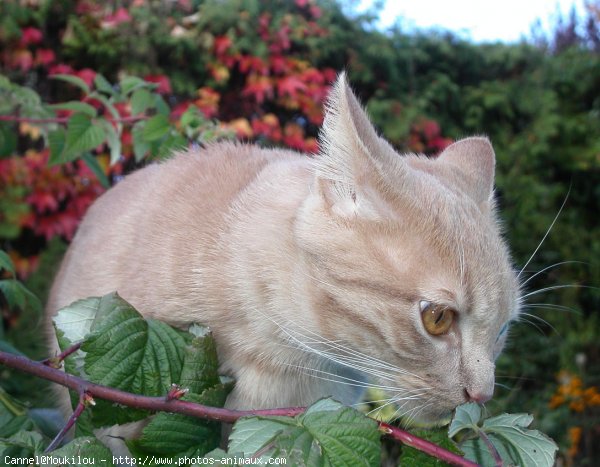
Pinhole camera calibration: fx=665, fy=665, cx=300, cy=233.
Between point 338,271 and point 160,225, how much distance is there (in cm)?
60

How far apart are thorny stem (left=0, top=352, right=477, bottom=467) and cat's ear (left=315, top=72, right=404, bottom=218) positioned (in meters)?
0.58

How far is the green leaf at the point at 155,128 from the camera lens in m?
2.14

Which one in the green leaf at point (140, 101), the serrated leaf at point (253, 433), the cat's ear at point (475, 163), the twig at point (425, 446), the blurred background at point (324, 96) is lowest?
the blurred background at point (324, 96)

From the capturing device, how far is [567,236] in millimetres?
6199

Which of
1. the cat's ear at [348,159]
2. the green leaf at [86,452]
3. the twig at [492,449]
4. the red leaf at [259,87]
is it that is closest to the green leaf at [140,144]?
the cat's ear at [348,159]

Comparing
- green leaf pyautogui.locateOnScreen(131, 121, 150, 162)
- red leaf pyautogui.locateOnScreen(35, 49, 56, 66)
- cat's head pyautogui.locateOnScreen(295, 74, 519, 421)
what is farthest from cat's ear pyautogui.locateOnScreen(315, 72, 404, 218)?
red leaf pyautogui.locateOnScreen(35, 49, 56, 66)

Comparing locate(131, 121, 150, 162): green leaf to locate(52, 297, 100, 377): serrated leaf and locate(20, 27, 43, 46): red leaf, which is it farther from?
locate(20, 27, 43, 46): red leaf

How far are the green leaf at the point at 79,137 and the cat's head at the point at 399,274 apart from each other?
2.53 feet

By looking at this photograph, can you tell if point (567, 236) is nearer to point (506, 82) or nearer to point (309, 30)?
point (506, 82)

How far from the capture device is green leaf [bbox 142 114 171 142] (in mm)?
2143

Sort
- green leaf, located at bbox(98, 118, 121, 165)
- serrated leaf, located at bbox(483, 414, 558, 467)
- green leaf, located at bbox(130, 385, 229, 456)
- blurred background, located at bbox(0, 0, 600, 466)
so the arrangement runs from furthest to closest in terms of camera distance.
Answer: blurred background, located at bbox(0, 0, 600, 466) → green leaf, located at bbox(98, 118, 121, 165) → green leaf, located at bbox(130, 385, 229, 456) → serrated leaf, located at bbox(483, 414, 558, 467)

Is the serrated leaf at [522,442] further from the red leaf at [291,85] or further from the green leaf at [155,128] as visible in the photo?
the red leaf at [291,85]

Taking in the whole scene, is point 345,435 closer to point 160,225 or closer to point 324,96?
point 160,225

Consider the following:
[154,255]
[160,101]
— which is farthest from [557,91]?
[154,255]
